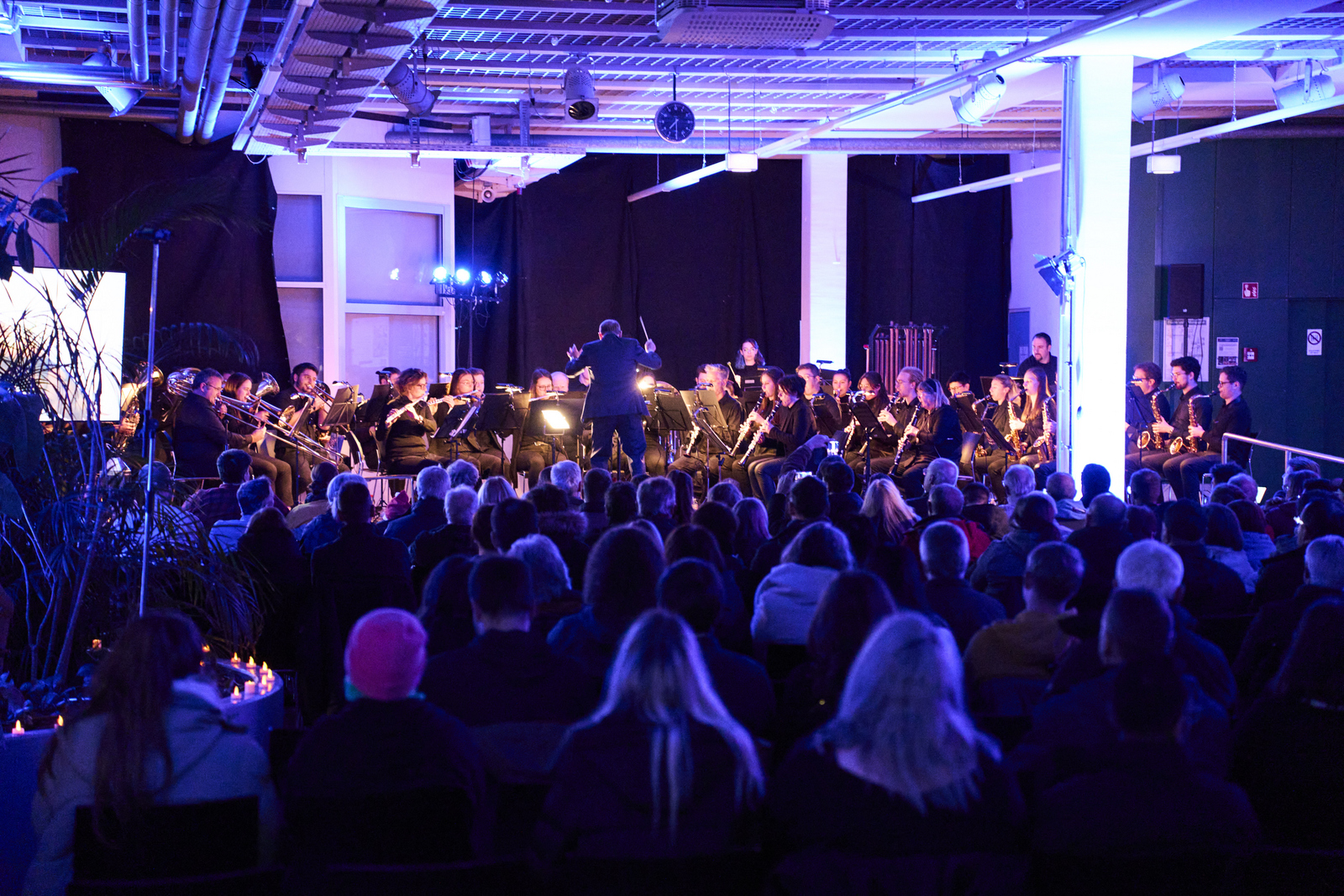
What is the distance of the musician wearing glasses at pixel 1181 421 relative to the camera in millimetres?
10180

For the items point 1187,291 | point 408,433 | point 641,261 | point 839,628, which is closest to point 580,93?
point 408,433

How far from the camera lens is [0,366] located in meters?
4.48

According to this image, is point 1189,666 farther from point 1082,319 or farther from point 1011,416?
point 1011,416

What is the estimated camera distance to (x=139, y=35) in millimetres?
7703

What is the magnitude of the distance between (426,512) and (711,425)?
505cm

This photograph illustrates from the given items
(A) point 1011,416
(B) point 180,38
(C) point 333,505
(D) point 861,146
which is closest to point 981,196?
(D) point 861,146

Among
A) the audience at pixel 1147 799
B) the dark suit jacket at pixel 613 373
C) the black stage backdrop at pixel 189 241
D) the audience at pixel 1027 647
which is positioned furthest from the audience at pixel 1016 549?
the black stage backdrop at pixel 189 241

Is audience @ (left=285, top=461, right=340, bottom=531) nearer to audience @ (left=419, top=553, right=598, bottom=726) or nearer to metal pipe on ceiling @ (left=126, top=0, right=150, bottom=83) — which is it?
metal pipe on ceiling @ (left=126, top=0, right=150, bottom=83)

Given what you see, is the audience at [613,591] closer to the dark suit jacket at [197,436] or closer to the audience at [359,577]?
the audience at [359,577]

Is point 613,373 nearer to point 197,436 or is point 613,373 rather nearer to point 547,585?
point 197,436

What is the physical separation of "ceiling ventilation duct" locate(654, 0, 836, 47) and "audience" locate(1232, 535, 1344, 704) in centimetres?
437

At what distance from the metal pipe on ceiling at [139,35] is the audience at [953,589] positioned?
5.43m

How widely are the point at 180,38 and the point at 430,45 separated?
1.80m

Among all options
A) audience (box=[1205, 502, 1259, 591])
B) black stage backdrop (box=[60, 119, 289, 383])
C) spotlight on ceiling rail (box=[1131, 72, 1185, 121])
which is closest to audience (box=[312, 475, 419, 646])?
audience (box=[1205, 502, 1259, 591])
